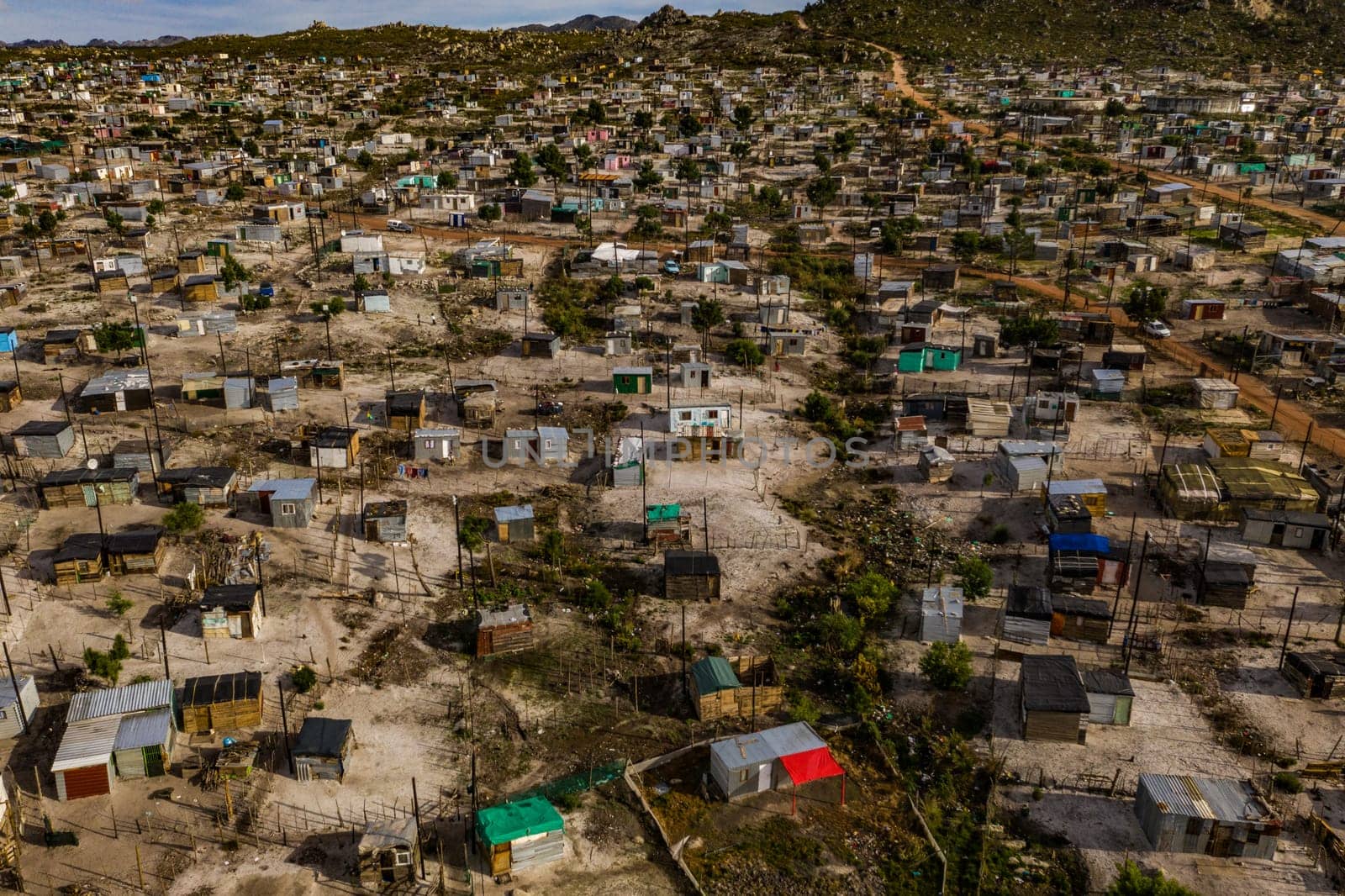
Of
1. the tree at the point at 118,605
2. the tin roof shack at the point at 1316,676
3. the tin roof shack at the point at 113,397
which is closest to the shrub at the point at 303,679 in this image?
the tree at the point at 118,605

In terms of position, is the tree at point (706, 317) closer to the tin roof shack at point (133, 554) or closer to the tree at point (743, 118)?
the tin roof shack at point (133, 554)

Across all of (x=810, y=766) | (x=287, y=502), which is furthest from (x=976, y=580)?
(x=287, y=502)

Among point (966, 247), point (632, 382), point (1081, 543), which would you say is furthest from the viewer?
point (966, 247)

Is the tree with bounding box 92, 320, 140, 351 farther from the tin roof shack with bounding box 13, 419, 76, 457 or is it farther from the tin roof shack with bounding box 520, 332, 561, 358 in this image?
the tin roof shack with bounding box 520, 332, 561, 358

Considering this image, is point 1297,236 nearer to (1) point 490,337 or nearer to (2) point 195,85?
(1) point 490,337

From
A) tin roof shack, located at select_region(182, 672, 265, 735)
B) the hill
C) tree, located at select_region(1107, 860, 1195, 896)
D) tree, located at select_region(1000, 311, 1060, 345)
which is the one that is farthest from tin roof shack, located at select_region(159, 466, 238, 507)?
the hill

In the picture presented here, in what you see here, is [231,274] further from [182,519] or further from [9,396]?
[182,519]
